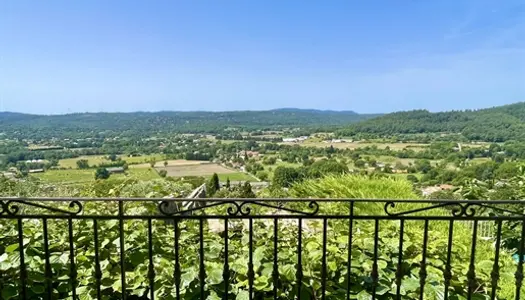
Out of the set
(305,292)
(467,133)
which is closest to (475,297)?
(305,292)

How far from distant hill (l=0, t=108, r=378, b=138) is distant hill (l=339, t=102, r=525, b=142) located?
10900 millimetres

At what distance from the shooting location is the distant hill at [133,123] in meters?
24.1

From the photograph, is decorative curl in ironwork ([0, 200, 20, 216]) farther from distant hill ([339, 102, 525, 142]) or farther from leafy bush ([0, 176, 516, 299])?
distant hill ([339, 102, 525, 142])

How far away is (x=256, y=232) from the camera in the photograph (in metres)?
2.24

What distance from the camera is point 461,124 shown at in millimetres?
26125

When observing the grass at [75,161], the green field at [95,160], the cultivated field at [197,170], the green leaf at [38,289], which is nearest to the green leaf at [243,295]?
the green leaf at [38,289]

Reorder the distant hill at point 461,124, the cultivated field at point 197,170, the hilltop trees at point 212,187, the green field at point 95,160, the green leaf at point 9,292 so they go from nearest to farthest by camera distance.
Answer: the green leaf at point 9,292
the hilltop trees at point 212,187
the distant hill at point 461,124
the cultivated field at point 197,170
the green field at point 95,160

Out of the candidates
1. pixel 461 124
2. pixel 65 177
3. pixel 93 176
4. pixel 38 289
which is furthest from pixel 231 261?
pixel 461 124

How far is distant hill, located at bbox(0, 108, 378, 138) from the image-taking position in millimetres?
24062

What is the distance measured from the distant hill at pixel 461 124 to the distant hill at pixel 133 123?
10900mm

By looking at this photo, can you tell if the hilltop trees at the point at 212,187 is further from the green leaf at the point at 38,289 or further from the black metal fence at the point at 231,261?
the green leaf at the point at 38,289

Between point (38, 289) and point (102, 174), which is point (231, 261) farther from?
point (102, 174)

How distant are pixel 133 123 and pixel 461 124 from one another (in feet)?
106

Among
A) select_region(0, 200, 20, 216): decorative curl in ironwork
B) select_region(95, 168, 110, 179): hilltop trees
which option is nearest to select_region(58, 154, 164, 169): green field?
select_region(95, 168, 110, 179): hilltop trees
